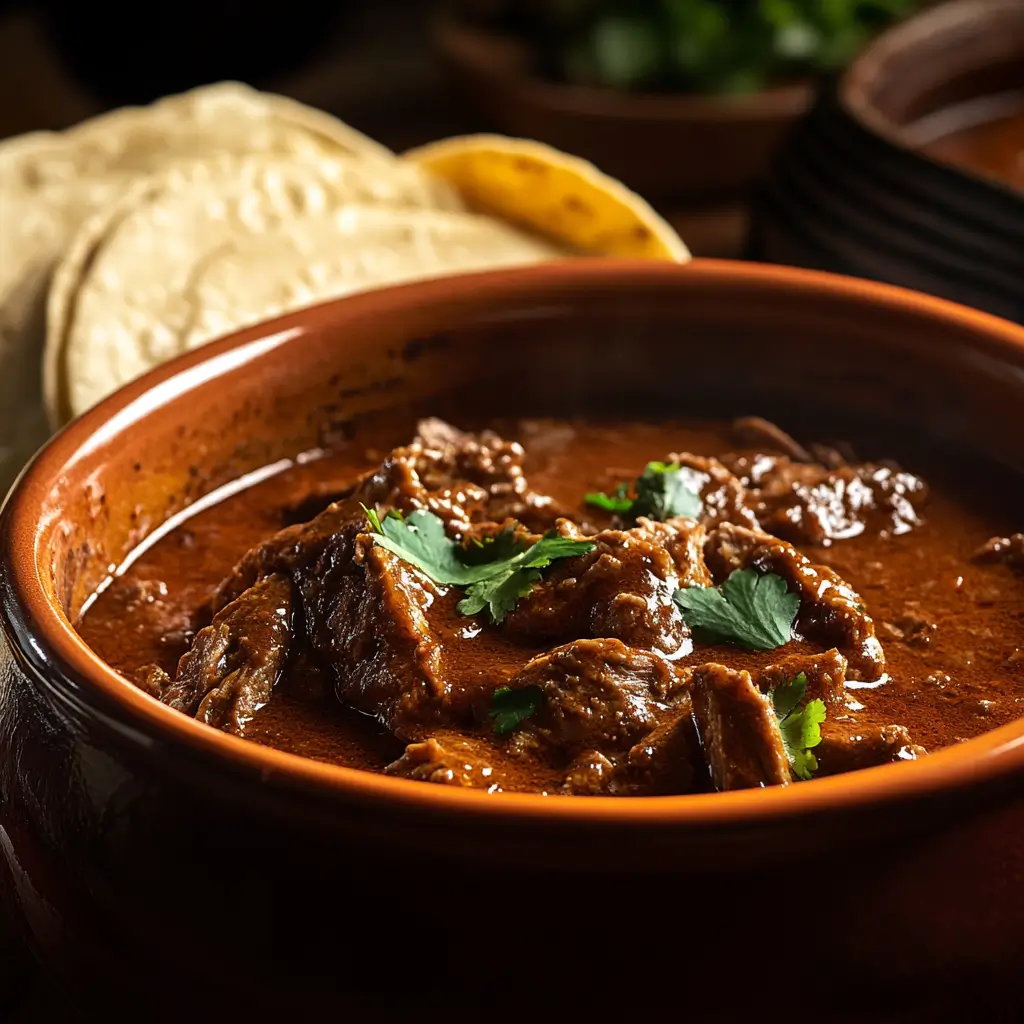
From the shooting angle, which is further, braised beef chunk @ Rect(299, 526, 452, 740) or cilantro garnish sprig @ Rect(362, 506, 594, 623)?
cilantro garnish sprig @ Rect(362, 506, 594, 623)

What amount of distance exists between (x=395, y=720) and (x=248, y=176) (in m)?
2.17

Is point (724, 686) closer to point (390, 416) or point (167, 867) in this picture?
point (167, 867)

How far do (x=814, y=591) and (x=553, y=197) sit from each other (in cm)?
186

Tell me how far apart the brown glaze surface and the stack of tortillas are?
1.39m

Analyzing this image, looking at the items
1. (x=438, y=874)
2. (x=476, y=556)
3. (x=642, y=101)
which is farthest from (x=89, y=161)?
(x=438, y=874)

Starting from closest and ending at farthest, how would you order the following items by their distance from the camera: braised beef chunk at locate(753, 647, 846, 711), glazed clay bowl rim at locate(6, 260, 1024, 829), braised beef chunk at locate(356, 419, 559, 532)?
glazed clay bowl rim at locate(6, 260, 1024, 829)
braised beef chunk at locate(753, 647, 846, 711)
braised beef chunk at locate(356, 419, 559, 532)

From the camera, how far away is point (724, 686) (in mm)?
1889

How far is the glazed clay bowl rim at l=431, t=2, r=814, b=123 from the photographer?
5.29 meters

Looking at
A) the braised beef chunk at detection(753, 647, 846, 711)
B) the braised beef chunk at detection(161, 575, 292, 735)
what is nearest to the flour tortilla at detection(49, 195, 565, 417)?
the braised beef chunk at detection(161, 575, 292, 735)

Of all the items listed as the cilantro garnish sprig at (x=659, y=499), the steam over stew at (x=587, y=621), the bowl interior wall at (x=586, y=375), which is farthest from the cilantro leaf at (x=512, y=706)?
the bowl interior wall at (x=586, y=375)

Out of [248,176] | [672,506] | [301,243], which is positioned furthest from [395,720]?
[248,176]

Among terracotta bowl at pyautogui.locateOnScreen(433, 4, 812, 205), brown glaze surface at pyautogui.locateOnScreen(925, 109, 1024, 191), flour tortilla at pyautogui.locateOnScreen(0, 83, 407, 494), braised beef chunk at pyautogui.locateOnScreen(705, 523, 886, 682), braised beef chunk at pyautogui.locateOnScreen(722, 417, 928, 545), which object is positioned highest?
braised beef chunk at pyautogui.locateOnScreen(705, 523, 886, 682)

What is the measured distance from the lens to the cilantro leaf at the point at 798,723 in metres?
1.95

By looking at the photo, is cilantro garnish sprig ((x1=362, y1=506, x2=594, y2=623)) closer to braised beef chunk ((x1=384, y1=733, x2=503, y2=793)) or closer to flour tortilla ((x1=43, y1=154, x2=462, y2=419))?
braised beef chunk ((x1=384, y1=733, x2=503, y2=793))
